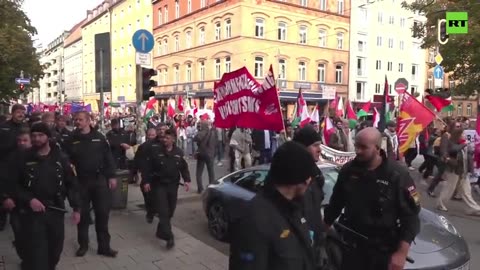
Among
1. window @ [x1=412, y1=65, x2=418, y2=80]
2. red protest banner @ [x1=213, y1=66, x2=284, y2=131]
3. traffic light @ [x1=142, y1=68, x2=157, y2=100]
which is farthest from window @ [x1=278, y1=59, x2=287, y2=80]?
red protest banner @ [x1=213, y1=66, x2=284, y2=131]

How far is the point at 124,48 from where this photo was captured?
218 feet

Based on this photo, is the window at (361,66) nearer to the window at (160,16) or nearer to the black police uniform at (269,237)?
the window at (160,16)

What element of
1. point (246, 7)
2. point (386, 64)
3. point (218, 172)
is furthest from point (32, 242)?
point (386, 64)

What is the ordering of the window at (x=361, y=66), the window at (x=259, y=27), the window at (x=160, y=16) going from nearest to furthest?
1. the window at (x=259, y=27)
2. the window at (x=361, y=66)
3. the window at (x=160, y=16)

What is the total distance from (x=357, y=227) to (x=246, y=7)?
3884cm

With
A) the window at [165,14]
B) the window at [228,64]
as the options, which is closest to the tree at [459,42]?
the window at [228,64]

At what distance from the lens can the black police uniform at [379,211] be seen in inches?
141

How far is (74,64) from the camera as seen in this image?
9388 cm

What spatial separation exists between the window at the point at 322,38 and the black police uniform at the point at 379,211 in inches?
1704

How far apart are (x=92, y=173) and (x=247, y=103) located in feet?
8.95

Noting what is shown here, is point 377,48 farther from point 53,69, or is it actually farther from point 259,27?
point 53,69

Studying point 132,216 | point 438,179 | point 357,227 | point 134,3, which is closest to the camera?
point 357,227

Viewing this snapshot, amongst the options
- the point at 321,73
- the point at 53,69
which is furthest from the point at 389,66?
the point at 53,69

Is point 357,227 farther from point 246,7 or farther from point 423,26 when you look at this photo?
point 246,7
